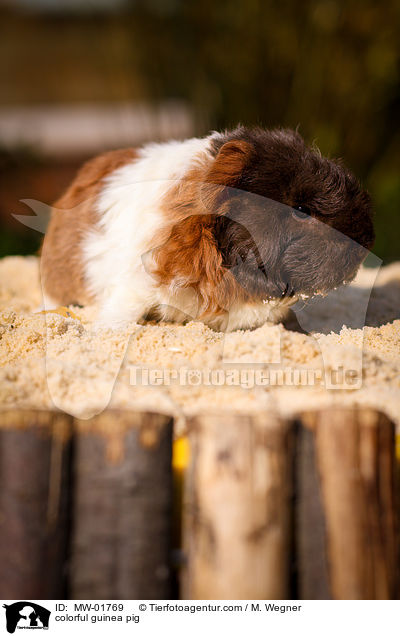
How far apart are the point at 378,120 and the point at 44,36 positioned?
453 cm

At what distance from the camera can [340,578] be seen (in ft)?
3.33

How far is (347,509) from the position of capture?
3.37 feet

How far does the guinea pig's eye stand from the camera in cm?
159

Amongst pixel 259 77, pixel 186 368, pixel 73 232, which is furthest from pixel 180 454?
pixel 259 77

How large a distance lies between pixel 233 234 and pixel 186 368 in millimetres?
450

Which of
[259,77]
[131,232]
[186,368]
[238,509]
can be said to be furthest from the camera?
[259,77]

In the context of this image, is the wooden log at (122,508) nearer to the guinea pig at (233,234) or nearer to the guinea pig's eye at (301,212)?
the guinea pig at (233,234)

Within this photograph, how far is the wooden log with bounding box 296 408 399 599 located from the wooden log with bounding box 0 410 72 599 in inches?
18.1

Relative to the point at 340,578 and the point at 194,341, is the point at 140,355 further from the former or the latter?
the point at 340,578

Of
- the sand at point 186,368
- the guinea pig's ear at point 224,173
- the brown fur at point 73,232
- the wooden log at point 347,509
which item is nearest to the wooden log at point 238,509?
the wooden log at point 347,509

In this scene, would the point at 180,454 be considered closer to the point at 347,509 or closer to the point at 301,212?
the point at 347,509

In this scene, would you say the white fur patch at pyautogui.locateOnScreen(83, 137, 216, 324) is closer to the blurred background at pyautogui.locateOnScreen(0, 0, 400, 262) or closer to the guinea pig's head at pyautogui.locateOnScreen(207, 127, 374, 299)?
the guinea pig's head at pyautogui.locateOnScreen(207, 127, 374, 299)

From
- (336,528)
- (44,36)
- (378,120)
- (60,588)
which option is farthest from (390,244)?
(44,36)
